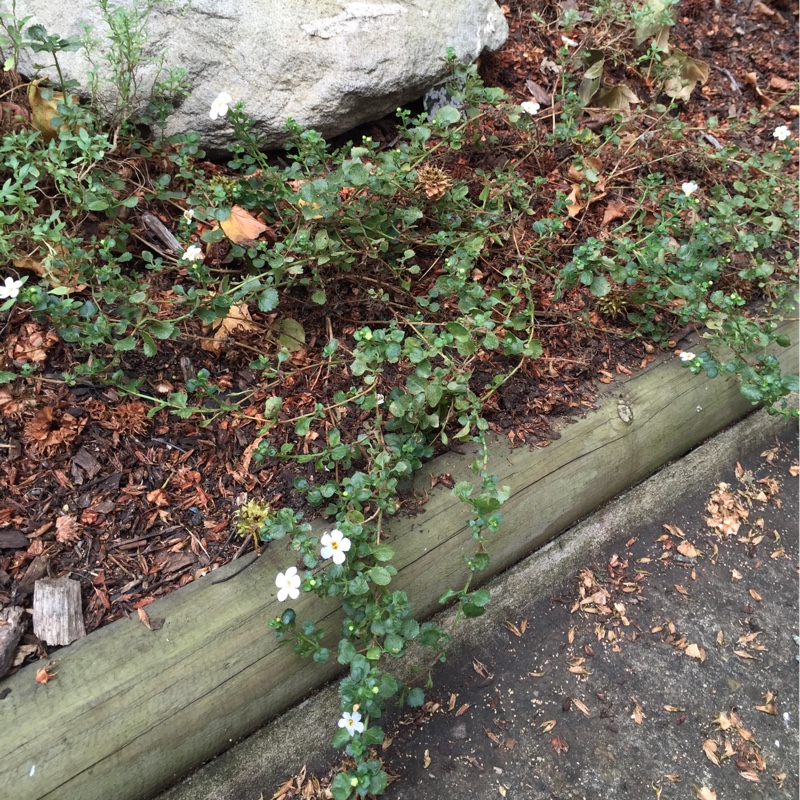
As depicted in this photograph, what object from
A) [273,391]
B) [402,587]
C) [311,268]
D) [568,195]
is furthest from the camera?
[568,195]

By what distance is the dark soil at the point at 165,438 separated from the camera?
73.0 inches

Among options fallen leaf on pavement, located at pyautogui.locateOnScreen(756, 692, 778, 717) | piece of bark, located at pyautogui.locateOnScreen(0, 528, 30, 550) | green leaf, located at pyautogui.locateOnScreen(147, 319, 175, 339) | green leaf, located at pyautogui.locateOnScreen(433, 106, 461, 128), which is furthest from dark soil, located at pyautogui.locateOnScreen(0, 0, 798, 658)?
fallen leaf on pavement, located at pyautogui.locateOnScreen(756, 692, 778, 717)

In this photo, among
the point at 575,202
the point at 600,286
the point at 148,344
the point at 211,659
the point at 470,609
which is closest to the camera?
the point at 211,659

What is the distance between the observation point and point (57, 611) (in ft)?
5.66

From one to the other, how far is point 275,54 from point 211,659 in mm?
2156

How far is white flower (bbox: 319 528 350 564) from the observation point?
65.2 inches

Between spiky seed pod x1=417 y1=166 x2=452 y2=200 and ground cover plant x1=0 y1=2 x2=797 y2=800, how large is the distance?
12 millimetres

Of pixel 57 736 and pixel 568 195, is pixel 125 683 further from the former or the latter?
pixel 568 195

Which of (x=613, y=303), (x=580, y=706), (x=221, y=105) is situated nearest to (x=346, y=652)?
(x=580, y=706)

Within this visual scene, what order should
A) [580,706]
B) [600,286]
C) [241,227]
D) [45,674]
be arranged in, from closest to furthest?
[45,674] → [580,706] → [600,286] → [241,227]

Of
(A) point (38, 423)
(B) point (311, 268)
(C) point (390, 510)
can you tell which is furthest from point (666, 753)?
(A) point (38, 423)

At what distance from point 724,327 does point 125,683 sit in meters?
2.28

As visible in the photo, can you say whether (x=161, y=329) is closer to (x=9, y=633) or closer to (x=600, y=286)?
(x=9, y=633)

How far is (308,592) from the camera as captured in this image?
1.83m
